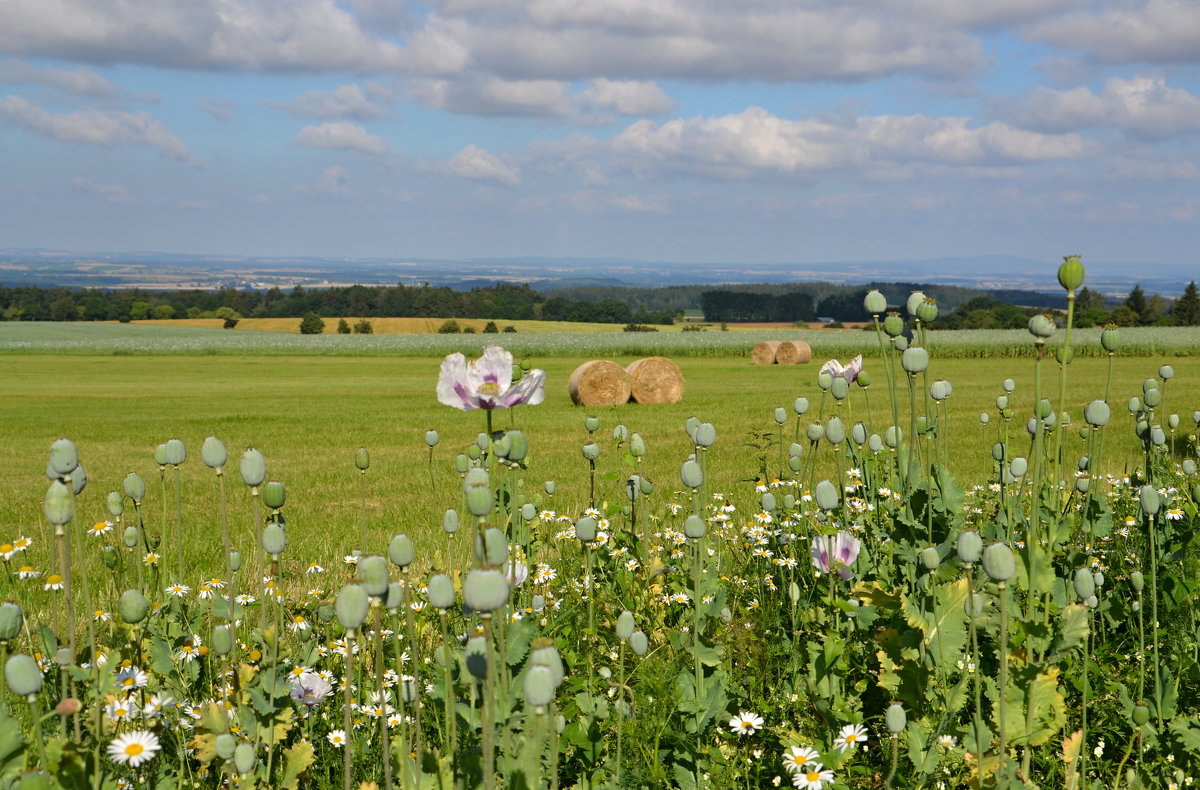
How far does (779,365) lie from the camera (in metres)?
29.0

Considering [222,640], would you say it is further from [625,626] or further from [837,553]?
[837,553]

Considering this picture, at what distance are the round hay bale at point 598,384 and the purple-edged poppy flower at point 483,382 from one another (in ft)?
50.2

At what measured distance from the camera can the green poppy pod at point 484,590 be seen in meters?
1.42

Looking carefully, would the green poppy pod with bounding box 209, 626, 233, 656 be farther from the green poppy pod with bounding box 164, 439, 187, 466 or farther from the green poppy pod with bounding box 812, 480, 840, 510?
the green poppy pod with bounding box 812, 480, 840, 510

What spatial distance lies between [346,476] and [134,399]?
11.7m

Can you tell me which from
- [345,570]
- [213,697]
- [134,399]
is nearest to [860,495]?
[345,570]

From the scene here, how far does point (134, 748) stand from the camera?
208 cm

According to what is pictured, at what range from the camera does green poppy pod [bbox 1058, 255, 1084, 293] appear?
2.01m

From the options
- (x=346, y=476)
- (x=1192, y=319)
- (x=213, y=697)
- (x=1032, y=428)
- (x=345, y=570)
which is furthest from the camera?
(x=1192, y=319)

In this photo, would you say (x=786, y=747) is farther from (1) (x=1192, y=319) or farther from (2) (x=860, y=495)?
(1) (x=1192, y=319)

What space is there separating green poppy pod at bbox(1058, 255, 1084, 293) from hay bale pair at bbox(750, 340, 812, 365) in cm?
2786

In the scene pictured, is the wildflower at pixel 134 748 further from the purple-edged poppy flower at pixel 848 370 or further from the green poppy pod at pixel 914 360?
the purple-edged poppy flower at pixel 848 370

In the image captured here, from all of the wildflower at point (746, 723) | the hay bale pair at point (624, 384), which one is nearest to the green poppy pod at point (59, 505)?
the wildflower at point (746, 723)

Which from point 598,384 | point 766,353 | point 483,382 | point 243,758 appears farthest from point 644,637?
point 766,353
